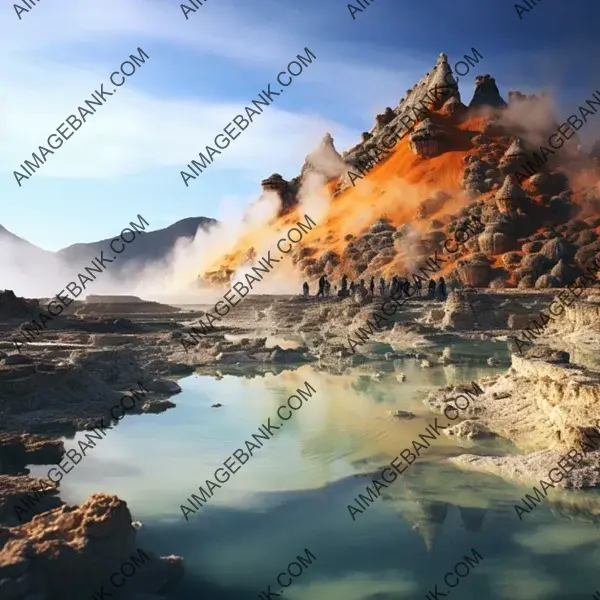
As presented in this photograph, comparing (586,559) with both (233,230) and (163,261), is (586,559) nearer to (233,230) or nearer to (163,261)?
(233,230)

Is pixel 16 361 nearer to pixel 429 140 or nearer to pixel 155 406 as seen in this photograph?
pixel 155 406

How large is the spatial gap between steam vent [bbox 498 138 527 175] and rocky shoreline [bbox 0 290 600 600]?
30303mm

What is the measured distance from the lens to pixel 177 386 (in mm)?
19281

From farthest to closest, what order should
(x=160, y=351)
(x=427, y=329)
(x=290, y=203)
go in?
(x=290, y=203) < (x=427, y=329) < (x=160, y=351)

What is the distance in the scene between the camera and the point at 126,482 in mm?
10469

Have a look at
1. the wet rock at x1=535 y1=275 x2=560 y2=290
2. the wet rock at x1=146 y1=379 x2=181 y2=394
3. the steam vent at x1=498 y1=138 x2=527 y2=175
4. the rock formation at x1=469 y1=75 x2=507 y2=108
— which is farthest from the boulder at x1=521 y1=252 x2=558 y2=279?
the wet rock at x1=146 y1=379 x2=181 y2=394

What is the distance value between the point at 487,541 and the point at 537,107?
8033 centimetres

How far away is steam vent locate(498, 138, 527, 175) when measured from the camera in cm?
6725

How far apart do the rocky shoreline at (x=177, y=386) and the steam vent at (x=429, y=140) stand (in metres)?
39.4

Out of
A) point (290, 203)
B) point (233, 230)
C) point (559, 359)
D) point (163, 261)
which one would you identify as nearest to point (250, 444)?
point (559, 359)

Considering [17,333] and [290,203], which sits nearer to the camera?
[17,333]

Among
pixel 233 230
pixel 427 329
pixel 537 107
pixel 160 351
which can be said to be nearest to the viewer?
pixel 160 351

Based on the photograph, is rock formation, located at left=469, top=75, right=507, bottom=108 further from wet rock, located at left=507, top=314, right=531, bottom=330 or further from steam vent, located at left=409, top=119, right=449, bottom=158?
wet rock, located at left=507, top=314, right=531, bottom=330

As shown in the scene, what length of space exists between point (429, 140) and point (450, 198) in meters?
11.0
